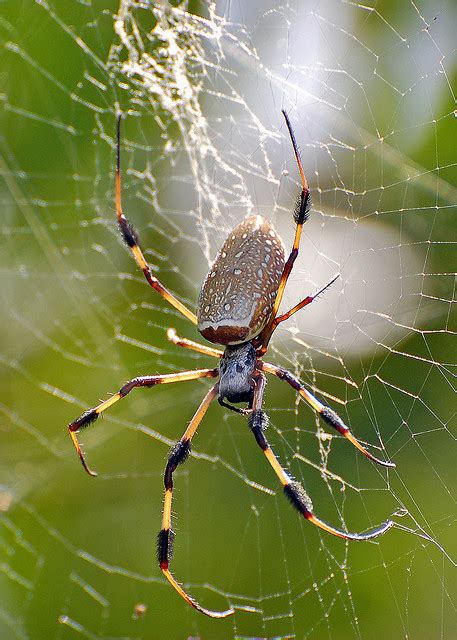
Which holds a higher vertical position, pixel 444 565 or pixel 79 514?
pixel 444 565

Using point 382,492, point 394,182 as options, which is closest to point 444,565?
point 382,492

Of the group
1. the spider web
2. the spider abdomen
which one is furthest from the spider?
the spider web

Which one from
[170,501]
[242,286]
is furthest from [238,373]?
[170,501]

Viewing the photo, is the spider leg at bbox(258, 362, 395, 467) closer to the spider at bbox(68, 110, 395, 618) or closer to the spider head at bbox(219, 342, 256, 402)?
the spider at bbox(68, 110, 395, 618)

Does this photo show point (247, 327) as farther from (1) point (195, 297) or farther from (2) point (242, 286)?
(1) point (195, 297)

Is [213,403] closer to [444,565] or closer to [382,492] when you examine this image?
[382,492]

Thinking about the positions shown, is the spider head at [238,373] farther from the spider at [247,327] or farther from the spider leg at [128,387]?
the spider leg at [128,387]
